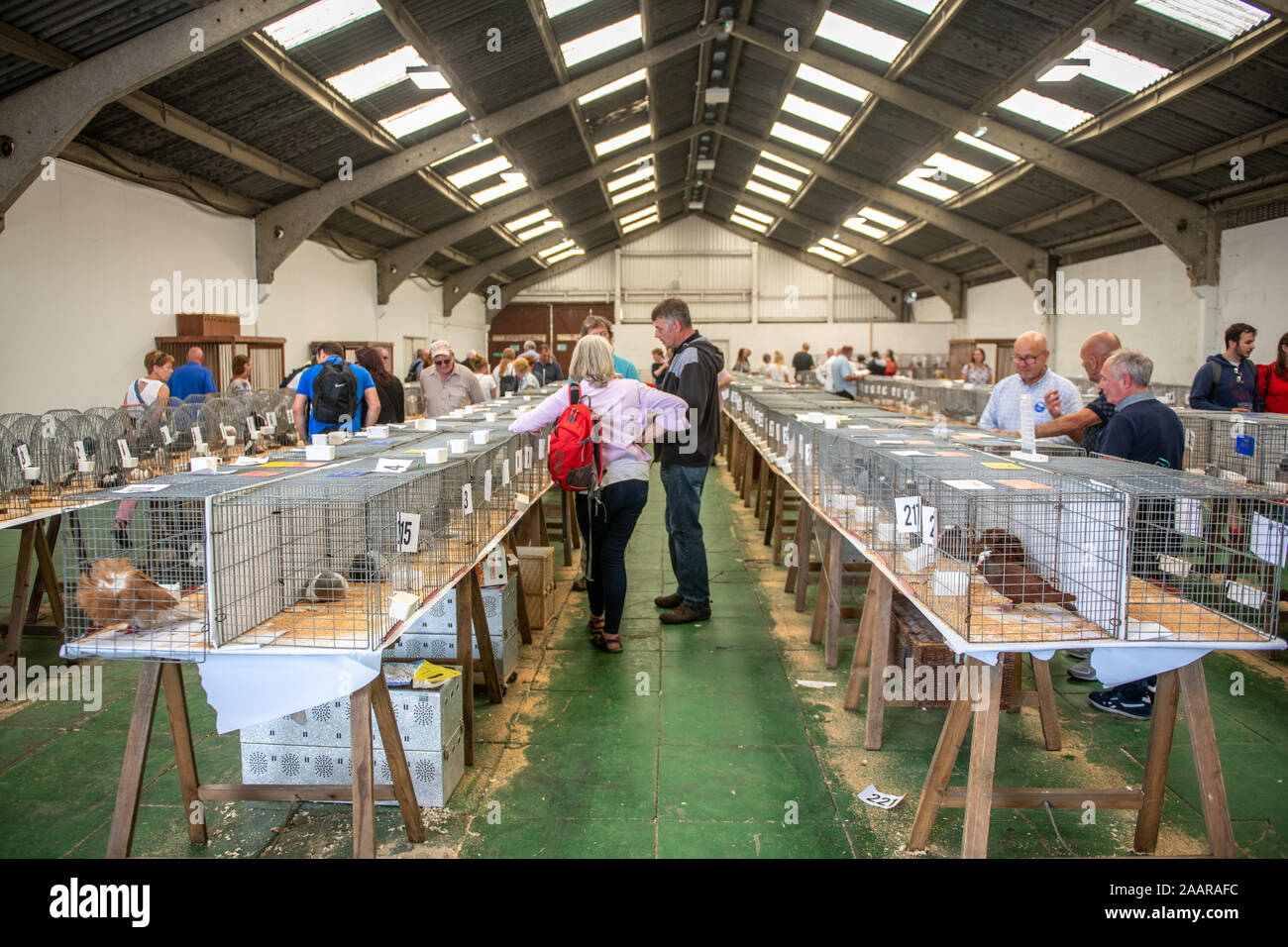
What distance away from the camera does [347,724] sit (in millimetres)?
3375

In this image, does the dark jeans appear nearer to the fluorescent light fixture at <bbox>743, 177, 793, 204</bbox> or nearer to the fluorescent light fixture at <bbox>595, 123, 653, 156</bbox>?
the fluorescent light fixture at <bbox>595, 123, 653, 156</bbox>

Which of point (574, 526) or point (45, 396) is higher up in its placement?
point (45, 396)

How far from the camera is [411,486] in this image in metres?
3.53

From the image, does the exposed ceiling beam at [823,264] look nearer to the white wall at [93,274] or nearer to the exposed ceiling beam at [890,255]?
the exposed ceiling beam at [890,255]

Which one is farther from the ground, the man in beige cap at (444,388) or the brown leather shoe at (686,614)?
the man in beige cap at (444,388)

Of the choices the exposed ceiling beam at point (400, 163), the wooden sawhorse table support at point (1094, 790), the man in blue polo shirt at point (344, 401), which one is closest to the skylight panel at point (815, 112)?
the exposed ceiling beam at point (400, 163)

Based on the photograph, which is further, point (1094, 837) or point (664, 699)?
point (664, 699)

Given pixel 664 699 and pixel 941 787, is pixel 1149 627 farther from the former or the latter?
pixel 664 699

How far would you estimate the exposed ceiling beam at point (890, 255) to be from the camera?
23.0 m

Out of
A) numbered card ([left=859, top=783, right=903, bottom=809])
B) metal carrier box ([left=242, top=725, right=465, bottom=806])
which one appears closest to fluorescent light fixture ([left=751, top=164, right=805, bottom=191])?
numbered card ([left=859, top=783, right=903, bottom=809])

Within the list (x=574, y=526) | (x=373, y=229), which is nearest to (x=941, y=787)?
(x=574, y=526)

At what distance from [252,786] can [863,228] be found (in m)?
21.2

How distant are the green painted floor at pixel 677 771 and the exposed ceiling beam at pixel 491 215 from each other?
14.2 metres
